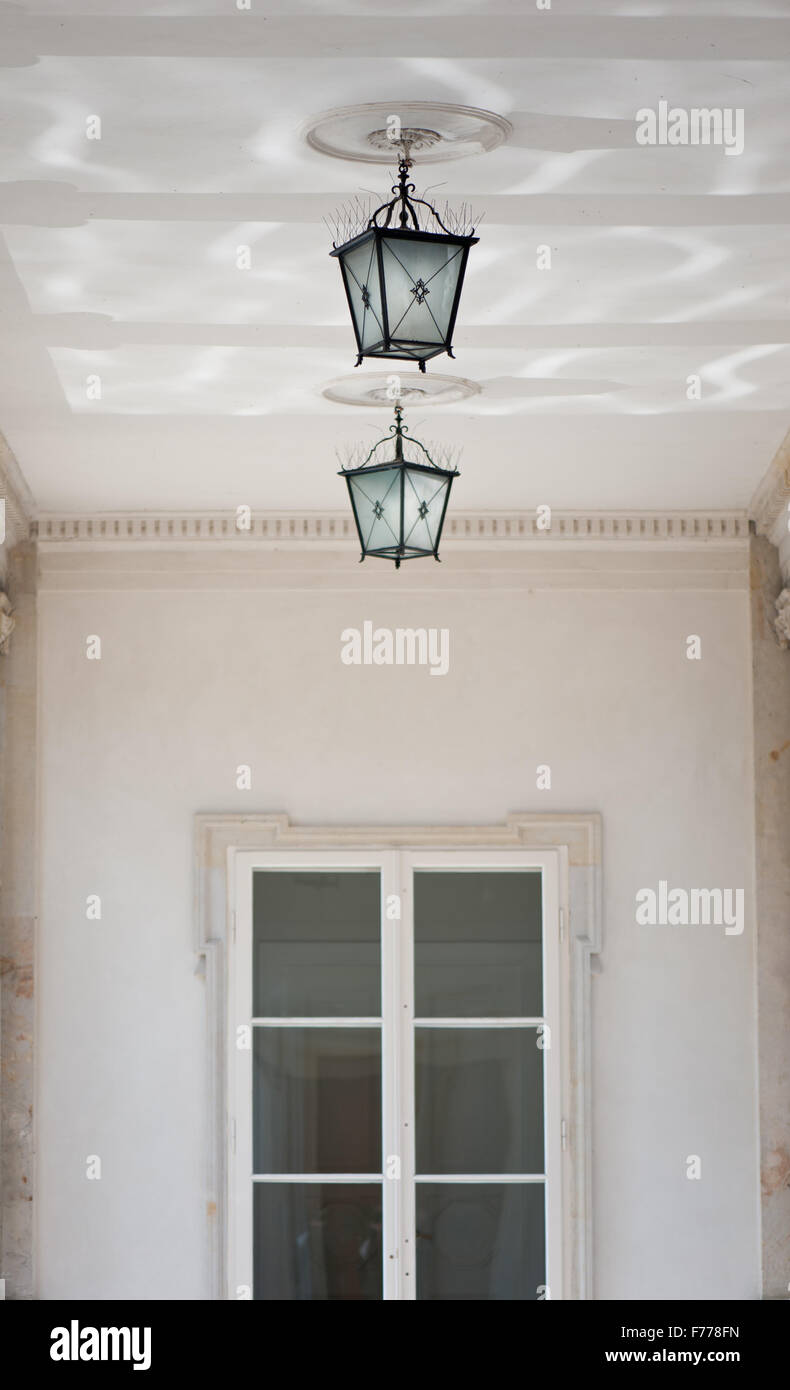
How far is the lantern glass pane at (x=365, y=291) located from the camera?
3.27m

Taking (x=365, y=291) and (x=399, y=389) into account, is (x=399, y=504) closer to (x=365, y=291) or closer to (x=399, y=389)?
(x=399, y=389)

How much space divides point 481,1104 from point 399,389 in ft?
10.2

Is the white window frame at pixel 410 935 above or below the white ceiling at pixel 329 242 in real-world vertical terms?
below

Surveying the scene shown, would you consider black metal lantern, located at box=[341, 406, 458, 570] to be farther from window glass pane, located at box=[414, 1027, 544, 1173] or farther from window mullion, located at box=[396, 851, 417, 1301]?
window glass pane, located at box=[414, 1027, 544, 1173]

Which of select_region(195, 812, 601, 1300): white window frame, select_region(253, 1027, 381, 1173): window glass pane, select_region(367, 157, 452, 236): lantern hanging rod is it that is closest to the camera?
select_region(367, 157, 452, 236): lantern hanging rod

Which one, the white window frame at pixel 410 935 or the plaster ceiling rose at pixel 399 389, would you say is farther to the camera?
the white window frame at pixel 410 935

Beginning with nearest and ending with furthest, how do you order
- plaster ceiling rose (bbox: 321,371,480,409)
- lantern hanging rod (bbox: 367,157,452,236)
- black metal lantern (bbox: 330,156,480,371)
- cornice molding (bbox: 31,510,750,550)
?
1. black metal lantern (bbox: 330,156,480,371)
2. lantern hanging rod (bbox: 367,157,452,236)
3. plaster ceiling rose (bbox: 321,371,480,409)
4. cornice molding (bbox: 31,510,750,550)

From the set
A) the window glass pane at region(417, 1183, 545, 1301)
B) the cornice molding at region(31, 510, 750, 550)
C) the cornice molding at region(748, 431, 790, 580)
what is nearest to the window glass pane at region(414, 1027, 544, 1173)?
the window glass pane at region(417, 1183, 545, 1301)

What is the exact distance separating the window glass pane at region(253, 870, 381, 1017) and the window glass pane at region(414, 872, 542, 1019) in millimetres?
208

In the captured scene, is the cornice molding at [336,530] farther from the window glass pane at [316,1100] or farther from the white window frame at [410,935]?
the window glass pane at [316,1100]

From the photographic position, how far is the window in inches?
265

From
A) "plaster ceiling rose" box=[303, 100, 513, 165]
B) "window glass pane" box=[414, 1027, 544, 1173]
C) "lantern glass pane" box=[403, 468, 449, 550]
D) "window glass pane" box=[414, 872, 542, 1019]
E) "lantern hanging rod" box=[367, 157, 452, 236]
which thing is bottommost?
"window glass pane" box=[414, 1027, 544, 1173]

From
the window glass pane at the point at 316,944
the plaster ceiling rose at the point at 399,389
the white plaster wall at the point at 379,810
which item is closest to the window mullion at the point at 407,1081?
the window glass pane at the point at 316,944

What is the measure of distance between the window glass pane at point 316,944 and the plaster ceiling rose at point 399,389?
→ 7.42 ft
